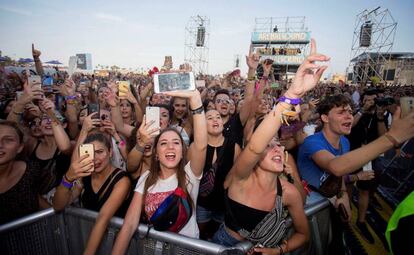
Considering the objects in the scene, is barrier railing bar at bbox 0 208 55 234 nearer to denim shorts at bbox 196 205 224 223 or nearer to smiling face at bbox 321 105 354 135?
denim shorts at bbox 196 205 224 223

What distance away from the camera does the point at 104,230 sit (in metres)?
1.99

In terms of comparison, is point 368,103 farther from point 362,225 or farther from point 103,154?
point 103,154

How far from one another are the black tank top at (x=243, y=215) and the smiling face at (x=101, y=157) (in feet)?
4.10

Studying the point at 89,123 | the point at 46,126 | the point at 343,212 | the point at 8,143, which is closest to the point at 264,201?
the point at 343,212

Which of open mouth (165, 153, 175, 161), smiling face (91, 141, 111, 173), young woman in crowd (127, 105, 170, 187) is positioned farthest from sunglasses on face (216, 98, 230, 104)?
smiling face (91, 141, 111, 173)

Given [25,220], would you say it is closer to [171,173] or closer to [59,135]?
[59,135]

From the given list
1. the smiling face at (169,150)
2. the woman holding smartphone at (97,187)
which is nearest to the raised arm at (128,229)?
the woman holding smartphone at (97,187)

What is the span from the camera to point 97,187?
228 centimetres

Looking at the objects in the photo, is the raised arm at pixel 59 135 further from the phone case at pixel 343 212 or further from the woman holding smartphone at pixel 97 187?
the phone case at pixel 343 212

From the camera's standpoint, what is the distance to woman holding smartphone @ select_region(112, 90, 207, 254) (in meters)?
2.03

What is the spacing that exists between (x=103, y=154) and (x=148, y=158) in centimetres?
57

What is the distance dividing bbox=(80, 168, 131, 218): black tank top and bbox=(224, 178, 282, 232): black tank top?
1038mm

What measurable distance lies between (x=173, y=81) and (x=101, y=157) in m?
1.03

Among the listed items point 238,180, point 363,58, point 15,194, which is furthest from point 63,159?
point 363,58
